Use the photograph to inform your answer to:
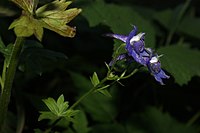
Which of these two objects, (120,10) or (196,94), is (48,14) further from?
(196,94)

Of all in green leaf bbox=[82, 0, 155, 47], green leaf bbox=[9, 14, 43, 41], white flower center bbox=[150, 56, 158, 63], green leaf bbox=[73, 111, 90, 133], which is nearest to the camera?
green leaf bbox=[9, 14, 43, 41]

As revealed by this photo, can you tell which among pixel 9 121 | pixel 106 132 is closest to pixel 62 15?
pixel 9 121

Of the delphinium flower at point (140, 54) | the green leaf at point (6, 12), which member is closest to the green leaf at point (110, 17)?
the green leaf at point (6, 12)

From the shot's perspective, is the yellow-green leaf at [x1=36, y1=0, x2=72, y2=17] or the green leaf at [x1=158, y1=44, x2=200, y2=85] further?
the green leaf at [x1=158, y1=44, x2=200, y2=85]

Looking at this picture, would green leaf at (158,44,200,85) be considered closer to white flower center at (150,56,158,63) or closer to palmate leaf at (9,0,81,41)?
A: white flower center at (150,56,158,63)

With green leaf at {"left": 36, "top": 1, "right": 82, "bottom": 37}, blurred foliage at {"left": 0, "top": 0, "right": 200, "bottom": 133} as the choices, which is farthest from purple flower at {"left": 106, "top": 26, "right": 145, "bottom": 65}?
blurred foliage at {"left": 0, "top": 0, "right": 200, "bottom": 133}

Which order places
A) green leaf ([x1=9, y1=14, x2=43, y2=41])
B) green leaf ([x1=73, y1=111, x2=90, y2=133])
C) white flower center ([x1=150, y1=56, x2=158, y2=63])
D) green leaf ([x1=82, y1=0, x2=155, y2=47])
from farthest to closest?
green leaf ([x1=82, y1=0, x2=155, y2=47]) < green leaf ([x1=73, y1=111, x2=90, y2=133]) < white flower center ([x1=150, y1=56, x2=158, y2=63]) < green leaf ([x1=9, y1=14, x2=43, y2=41])

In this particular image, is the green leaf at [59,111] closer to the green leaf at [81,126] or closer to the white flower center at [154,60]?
the white flower center at [154,60]

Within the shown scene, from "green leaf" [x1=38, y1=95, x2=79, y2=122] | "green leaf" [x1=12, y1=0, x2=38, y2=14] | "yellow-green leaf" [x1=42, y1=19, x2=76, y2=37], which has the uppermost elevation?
"green leaf" [x1=12, y1=0, x2=38, y2=14]
